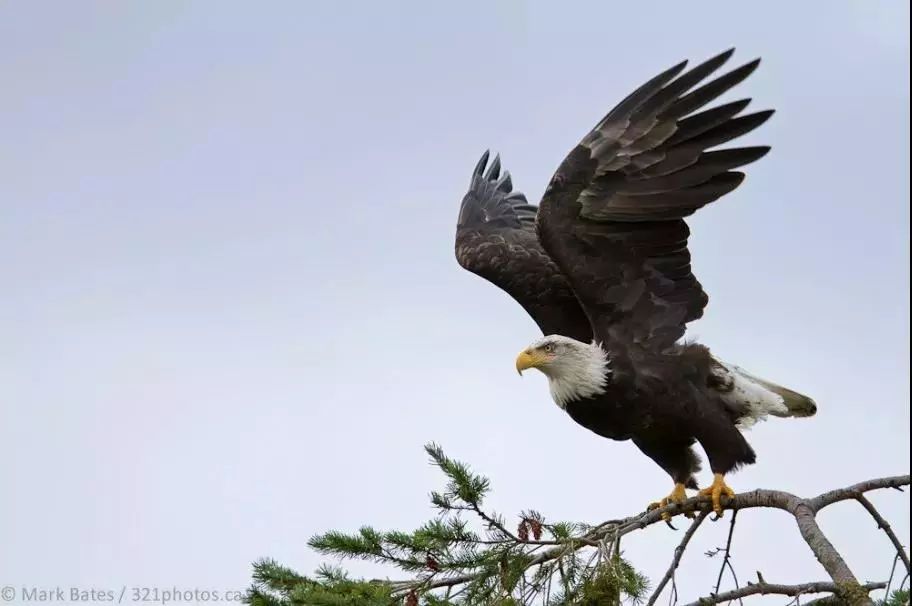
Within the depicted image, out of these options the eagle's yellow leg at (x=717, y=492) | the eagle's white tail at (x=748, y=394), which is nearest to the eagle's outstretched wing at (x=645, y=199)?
the eagle's white tail at (x=748, y=394)

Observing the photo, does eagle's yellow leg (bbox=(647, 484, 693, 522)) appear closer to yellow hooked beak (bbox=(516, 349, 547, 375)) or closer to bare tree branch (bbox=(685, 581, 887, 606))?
yellow hooked beak (bbox=(516, 349, 547, 375))

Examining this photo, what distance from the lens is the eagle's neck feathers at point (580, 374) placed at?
6.74m

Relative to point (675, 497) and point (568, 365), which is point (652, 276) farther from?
point (675, 497)

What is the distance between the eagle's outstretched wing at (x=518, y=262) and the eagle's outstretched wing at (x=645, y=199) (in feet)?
2.99

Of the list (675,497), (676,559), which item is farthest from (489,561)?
(675,497)

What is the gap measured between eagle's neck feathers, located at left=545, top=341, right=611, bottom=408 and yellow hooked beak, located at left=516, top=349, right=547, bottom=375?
0.08 m

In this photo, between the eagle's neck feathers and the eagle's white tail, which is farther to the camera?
the eagle's white tail

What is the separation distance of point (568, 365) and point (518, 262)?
1.61 meters

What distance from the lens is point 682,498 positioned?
6891 millimetres

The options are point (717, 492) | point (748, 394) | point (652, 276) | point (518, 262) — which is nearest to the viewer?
point (717, 492)

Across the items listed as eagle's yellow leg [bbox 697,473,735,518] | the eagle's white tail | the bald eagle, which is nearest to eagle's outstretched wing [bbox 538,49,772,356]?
the bald eagle

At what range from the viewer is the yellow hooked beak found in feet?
22.4

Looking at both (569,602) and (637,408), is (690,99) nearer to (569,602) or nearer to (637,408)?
(637,408)

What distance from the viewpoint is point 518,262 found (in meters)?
8.27
